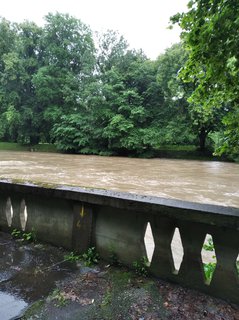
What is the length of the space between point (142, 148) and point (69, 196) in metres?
24.6

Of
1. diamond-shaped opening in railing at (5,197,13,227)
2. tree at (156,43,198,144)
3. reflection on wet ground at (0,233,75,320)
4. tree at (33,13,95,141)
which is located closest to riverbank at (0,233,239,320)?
reflection on wet ground at (0,233,75,320)

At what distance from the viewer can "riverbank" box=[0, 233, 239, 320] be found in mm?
1716

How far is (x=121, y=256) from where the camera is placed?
92.7 inches

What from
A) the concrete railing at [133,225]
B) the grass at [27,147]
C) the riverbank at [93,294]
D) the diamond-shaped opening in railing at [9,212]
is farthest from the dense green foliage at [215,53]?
the grass at [27,147]

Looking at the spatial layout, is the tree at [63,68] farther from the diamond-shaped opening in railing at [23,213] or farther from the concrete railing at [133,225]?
the concrete railing at [133,225]

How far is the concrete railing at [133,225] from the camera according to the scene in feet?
6.12

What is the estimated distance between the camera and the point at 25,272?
2.25 metres

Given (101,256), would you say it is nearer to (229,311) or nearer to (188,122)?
(229,311)

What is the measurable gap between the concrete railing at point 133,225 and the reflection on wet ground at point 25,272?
190 millimetres

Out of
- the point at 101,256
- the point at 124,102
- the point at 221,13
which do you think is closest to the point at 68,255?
the point at 101,256

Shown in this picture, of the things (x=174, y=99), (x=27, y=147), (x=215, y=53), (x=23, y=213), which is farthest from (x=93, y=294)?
(x=27, y=147)

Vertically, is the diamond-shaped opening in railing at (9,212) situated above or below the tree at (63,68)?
below

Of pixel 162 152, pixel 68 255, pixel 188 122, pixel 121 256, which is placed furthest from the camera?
pixel 162 152

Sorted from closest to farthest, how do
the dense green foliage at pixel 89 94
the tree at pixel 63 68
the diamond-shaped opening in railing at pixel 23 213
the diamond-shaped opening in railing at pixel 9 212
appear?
the diamond-shaped opening in railing at pixel 23 213
the diamond-shaped opening in railing at pixel 9 212
the dense green foliage at pixel 89 94
the tree at pixel 63 68
